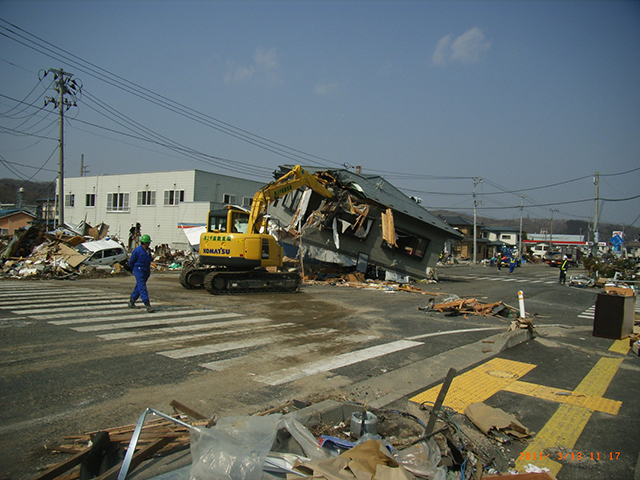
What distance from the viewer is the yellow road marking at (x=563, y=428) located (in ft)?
12.8

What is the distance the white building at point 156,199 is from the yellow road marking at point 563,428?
32.5 meters

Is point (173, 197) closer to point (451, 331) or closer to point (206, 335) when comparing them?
point (206, 335)

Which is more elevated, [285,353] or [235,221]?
[235,221]

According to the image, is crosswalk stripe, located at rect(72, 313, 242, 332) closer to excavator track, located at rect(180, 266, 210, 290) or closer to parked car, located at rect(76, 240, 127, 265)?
excavator track, located at rect(180, 266, 210, 290)

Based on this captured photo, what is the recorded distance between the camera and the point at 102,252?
76.0 feet

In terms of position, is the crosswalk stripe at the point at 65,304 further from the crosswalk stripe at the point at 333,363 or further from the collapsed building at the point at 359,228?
the collapsed building at the point at 359,228

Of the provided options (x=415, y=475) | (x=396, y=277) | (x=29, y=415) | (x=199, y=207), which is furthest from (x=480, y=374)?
(x=199, y=207)

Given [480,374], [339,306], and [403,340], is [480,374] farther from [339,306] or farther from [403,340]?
[339,306]

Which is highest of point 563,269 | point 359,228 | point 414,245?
point 359,228

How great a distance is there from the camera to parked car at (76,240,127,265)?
22.7 meters

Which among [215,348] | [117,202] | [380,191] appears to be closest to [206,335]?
[215,348]

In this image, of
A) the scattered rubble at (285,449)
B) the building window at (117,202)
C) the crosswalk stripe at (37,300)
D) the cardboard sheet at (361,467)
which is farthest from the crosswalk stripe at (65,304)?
the building window at (117,202)

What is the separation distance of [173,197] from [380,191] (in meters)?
23.3

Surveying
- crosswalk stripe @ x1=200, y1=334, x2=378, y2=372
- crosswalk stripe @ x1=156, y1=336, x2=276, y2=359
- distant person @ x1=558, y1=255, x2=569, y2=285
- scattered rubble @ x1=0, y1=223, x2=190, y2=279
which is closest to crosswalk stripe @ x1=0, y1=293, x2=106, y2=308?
crosswalk stripe @ x1=156, y1=336, x2=276, y2=359
